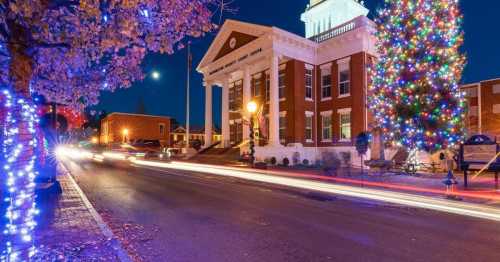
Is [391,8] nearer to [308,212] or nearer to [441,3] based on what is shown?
[441,3]

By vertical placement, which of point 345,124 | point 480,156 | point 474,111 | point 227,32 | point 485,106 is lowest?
point 480,156

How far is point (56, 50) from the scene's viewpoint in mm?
8680

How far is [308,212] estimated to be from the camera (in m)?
9.09

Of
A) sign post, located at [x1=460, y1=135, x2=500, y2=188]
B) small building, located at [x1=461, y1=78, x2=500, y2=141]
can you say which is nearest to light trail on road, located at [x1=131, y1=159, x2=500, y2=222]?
sign post, located at [x1=460, y1=135, x2=500, y2=188]

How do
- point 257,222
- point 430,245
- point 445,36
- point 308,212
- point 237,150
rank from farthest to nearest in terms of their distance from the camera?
point 237,150 → point 445,36 → point 308,212 → point 257,222 → point 430,245

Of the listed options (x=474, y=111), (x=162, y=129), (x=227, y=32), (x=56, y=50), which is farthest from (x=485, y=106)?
(x=162, y=129)

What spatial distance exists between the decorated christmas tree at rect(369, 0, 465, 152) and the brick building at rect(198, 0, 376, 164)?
6.55 m

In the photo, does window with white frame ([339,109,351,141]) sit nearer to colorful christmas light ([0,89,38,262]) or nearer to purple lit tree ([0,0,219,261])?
purple lit tree ([0,0,219,261])

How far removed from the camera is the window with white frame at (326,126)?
2963 cm

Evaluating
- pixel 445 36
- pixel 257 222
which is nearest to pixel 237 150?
pixel 445 36

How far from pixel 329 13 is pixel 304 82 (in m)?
15.7

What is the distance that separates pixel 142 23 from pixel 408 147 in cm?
1599

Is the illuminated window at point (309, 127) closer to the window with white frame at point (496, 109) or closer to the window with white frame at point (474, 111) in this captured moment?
the window with white frame at point (474, 111)

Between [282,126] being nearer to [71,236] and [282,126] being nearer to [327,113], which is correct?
[327,113]
